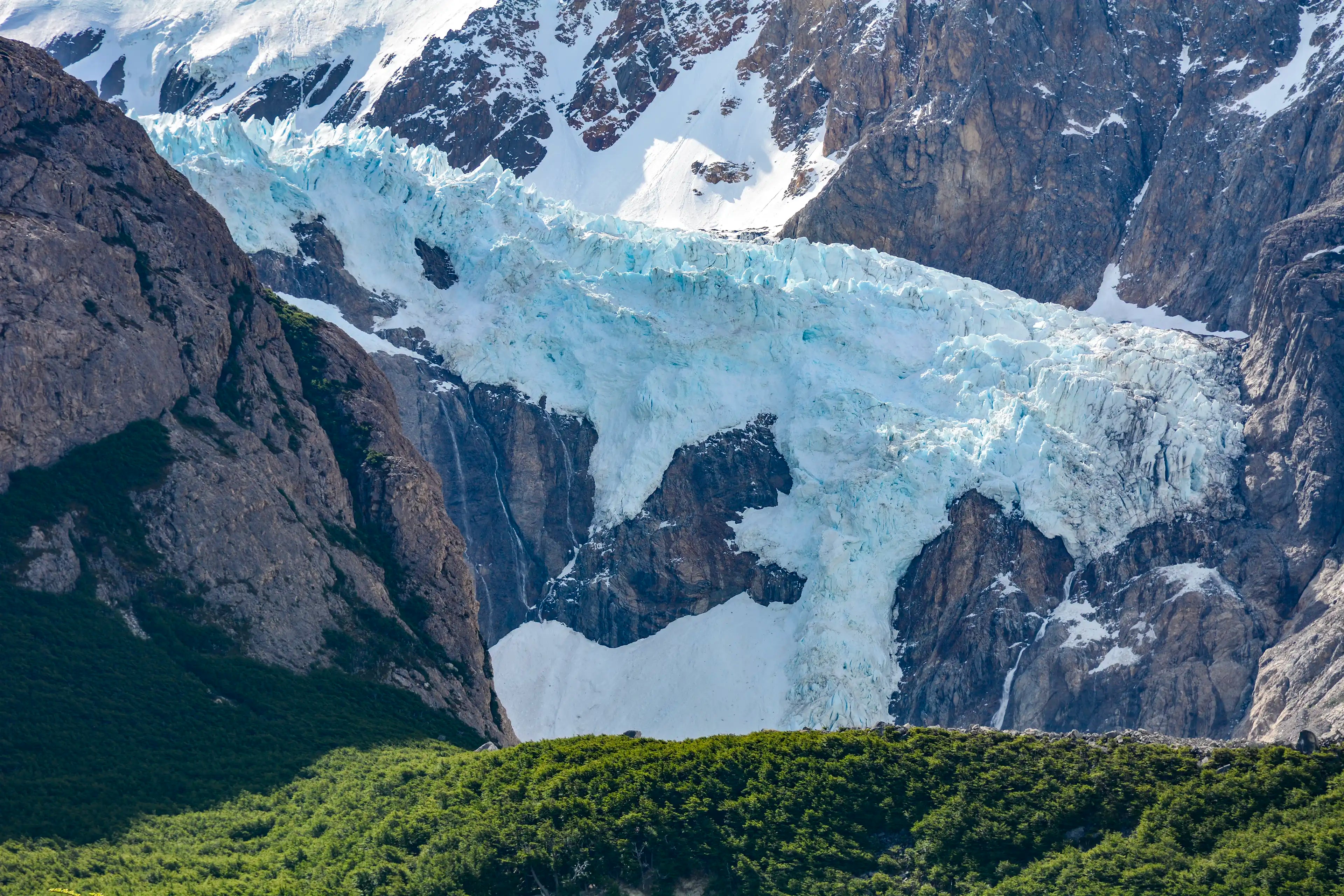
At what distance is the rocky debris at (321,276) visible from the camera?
16850 cm

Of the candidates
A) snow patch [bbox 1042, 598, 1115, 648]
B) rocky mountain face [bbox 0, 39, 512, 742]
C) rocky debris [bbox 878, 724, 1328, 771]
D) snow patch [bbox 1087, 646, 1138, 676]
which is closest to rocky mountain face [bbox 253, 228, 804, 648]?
snow patch [bbox 1042, 598, 1115, 648]

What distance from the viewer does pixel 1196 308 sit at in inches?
7072

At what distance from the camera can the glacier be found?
152000mm

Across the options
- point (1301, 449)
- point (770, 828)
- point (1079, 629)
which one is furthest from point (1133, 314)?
point (770, 828)

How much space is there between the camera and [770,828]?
84.2m

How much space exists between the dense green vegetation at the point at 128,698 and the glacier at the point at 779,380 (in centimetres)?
5112

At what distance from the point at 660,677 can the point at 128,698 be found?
225ft

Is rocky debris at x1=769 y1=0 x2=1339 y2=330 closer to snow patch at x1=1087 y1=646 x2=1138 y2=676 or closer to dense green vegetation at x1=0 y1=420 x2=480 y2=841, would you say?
snow patch at x1=1087 y1=646 x2=1138 y2=676

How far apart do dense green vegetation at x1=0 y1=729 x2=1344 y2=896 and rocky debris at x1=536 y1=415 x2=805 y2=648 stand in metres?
68.1

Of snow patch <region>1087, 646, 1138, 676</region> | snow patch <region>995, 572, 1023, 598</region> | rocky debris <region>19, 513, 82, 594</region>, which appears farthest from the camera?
snow patch <region>995, 572, 1023, 598</region>

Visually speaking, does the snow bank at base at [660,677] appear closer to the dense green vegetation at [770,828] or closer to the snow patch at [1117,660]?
the snow patch at [1117,660]

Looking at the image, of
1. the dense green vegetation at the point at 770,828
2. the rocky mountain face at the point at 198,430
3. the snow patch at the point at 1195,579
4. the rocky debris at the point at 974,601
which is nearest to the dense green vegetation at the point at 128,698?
the rocky mountain face at the point at 198,430

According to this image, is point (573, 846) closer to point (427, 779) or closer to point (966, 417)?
point (427, 779)

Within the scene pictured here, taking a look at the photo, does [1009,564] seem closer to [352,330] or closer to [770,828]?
[352,330]
